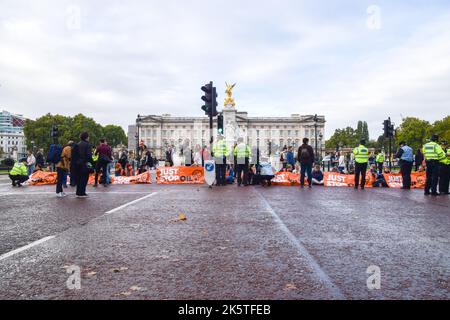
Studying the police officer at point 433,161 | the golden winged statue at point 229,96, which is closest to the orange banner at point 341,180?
the police officer at point 433,161

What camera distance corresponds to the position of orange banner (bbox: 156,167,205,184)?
17.4 meters

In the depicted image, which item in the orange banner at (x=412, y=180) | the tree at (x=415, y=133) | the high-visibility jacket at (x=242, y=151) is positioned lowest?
the orange banner at (x=412, y=180)

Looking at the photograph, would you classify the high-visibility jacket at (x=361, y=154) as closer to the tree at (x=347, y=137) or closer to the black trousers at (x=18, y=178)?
the black trousers at (x=18, y=178)

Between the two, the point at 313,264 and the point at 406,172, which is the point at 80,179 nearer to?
the point at 313,264

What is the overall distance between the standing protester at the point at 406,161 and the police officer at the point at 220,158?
19.9 ft

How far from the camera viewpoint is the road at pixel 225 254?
9.88 feet

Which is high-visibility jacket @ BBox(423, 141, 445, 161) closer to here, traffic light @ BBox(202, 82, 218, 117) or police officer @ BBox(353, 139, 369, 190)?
police officer @ BBox(353, 139, 369, 190)

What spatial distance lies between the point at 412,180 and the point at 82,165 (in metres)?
12.1

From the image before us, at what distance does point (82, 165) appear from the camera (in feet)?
Answer: 36.5

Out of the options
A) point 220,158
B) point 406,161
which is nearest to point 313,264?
point 220,158

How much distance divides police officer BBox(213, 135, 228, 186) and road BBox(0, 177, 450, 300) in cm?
786

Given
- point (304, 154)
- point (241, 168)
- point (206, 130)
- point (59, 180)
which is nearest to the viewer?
point (59, 180)

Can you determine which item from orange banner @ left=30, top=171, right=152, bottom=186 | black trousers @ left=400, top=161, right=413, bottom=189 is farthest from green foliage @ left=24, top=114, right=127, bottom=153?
black trousers @ left=400, top=161, right=413, bottom=189
